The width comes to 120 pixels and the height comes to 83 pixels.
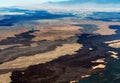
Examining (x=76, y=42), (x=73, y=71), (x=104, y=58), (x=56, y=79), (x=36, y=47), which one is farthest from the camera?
(x=76, y=42)

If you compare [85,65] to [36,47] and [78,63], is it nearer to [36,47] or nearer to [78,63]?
[78,63]

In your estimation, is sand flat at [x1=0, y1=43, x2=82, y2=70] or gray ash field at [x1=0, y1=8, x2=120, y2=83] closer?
gray ash field at [x1=0, y1=8, x2=120, y2=83]

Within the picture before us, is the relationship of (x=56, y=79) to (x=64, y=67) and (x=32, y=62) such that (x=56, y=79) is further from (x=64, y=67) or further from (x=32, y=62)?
(x=32, y=62)

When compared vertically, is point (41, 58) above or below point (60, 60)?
above

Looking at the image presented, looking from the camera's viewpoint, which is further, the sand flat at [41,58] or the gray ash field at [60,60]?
the sand flat at [41,58]

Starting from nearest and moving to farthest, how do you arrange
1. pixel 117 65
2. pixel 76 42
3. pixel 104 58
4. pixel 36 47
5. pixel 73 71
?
pixel 73 71 → pixel 117 65 → pixel 104 58 → pixel 36 47 → pixel 76 42

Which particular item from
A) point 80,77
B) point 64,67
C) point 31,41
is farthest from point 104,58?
point 31,41

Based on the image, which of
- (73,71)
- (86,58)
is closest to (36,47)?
(86,58)

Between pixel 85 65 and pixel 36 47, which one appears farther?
pixel 36 47

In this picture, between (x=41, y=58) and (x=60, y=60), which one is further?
(x=41, y=58)
